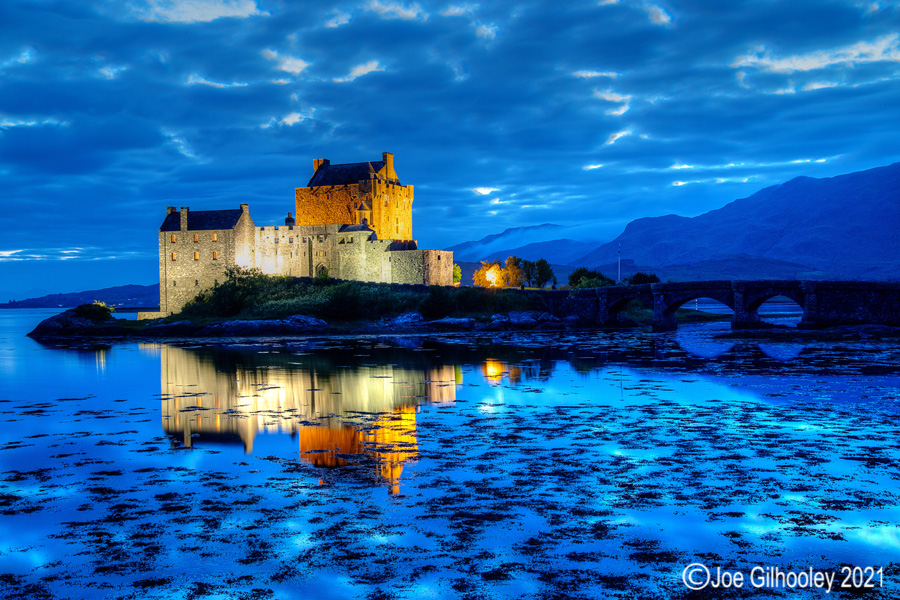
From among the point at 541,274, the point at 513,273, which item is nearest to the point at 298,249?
the point at 513,273

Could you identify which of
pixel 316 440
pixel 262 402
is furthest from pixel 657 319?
pixel 316 440

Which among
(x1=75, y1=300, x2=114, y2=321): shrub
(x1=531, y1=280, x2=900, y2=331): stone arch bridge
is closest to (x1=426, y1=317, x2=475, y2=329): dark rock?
(x1=531, y1=280, x2=900, y2=331): stone arch bridge

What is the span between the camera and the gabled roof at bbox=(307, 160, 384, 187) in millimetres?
81812

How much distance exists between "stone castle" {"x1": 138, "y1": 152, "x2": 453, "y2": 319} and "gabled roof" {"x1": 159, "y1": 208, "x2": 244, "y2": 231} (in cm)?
11

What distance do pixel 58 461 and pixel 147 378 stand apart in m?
16.8

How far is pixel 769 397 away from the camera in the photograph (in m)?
20.0

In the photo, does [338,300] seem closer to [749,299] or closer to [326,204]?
[326,204]

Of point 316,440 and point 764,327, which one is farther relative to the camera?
point 764,327

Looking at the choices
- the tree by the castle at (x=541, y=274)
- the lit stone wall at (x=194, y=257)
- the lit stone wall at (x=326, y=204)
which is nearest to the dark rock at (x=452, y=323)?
the lit stone wall at (x=326, y=204)

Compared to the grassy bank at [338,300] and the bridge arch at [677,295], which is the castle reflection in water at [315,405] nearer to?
the grassy bank at [338,300]

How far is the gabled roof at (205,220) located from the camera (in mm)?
72562

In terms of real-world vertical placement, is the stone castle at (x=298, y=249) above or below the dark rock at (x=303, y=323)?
above

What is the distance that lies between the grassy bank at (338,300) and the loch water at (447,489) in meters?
41.9

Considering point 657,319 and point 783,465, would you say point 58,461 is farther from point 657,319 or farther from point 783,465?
point 657,319
